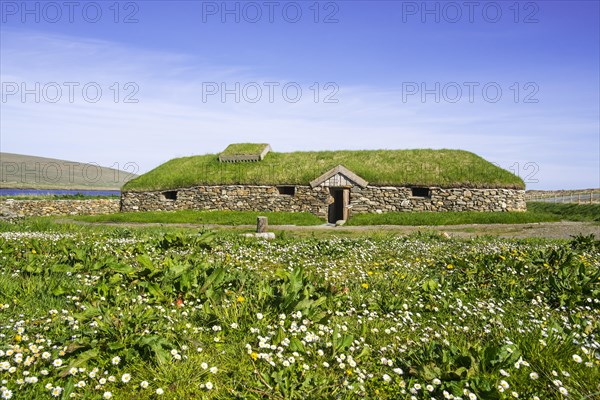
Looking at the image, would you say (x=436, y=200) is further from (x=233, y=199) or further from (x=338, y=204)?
(x=233, y=199)

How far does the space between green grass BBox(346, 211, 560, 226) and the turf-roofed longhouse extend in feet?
10.6

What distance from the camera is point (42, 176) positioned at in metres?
150

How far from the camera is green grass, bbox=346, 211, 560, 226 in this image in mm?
25859

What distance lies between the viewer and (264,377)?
143 inches

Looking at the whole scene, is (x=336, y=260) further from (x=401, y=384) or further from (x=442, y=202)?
(x=442, y=202)

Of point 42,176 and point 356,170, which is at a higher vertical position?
point 42,176

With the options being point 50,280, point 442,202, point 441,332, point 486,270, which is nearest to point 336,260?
point 486,270

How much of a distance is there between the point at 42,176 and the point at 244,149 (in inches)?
5756

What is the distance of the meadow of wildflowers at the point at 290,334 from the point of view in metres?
3.59

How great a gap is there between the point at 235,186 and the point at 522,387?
1240 inches

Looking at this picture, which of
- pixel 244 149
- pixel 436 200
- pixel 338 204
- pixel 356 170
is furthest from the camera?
pixel 244 149

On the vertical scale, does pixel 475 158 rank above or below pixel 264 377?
above

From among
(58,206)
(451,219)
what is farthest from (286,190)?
(58,206)

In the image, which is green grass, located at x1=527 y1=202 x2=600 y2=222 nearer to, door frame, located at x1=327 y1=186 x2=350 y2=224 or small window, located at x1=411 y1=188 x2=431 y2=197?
small window, located at x1=411 y1=188 x2=431 y2=197
